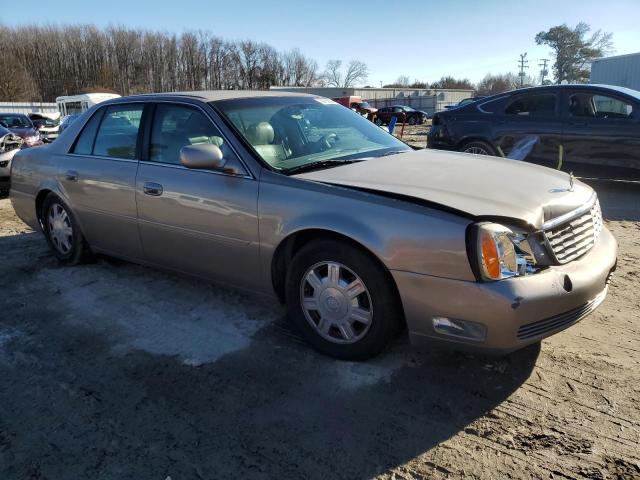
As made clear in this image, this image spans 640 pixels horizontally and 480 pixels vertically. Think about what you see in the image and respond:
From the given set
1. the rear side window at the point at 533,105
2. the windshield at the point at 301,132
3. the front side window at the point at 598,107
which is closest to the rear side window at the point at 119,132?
the windshield at the point at 301,132

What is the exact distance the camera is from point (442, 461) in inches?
87.3

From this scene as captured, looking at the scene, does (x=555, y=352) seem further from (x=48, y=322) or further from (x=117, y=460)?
(x=48, y=322)

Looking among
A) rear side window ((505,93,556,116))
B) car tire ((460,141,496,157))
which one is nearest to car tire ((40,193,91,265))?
car tire ((460,141,496,157))

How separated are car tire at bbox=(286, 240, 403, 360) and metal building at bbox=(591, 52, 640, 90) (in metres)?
32.3

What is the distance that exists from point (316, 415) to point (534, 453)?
101cm

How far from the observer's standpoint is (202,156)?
10.5 ft

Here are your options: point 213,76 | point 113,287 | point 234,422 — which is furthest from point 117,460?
point 213,76

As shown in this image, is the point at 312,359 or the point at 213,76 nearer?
the point at 312,359

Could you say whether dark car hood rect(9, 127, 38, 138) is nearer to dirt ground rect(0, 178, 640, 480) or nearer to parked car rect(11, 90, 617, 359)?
parked car rect(11, 90, 617, 359)

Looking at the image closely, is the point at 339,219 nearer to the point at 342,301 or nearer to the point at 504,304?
the point at 342,301

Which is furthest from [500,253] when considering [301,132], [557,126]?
[557,126]

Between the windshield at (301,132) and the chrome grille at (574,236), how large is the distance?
4.62 feet

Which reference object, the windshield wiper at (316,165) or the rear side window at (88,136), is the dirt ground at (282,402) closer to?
the windshield wiper at (316,165)

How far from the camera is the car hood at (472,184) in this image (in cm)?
265
